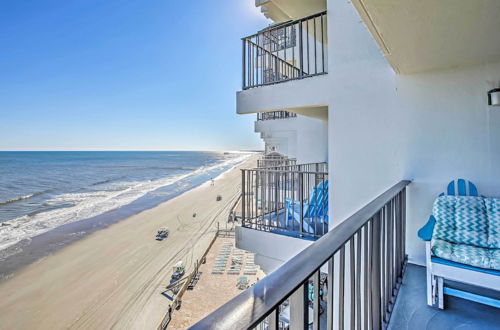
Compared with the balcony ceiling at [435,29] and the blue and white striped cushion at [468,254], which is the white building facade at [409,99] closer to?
the balcony ceiling at [435,29]

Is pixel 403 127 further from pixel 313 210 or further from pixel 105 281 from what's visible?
pixel 105 281

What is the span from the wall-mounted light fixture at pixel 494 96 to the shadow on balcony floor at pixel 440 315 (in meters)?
1.80

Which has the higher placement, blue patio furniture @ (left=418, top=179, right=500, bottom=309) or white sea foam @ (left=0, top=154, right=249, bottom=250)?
blue patio furniture @ (left=418, top=179, right=500, bottom=309)

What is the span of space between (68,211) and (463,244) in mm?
19289

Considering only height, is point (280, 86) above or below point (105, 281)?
above

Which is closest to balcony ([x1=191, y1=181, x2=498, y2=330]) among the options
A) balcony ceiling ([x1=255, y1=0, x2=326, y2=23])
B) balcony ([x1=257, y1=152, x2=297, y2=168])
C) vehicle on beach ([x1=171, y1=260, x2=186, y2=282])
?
balcony ceiling ([x1=255, y1=0, x2=326, y2=23])

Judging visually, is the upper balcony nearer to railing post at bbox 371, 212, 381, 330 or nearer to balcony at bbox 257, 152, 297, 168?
railing post at bbox 371, 212, 381, 330

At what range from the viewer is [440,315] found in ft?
5.64

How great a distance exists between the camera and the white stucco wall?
2430 mm

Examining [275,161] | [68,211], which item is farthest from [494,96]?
[68,211]

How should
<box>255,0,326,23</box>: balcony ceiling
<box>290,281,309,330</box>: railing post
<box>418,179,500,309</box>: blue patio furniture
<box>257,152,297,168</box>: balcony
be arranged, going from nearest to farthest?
<box>290,281,309,330</box>: railing post, <box>418,179,500,309</box>: blue patio furniture, <box>255,0,326,23</box>: balcony ceiling, <box>257,152,297,168</box>: balcony

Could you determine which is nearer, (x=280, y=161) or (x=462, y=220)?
(x=462, y=220)

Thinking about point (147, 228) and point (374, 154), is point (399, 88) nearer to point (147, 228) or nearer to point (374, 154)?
point (374, 154)

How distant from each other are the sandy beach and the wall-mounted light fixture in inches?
326
